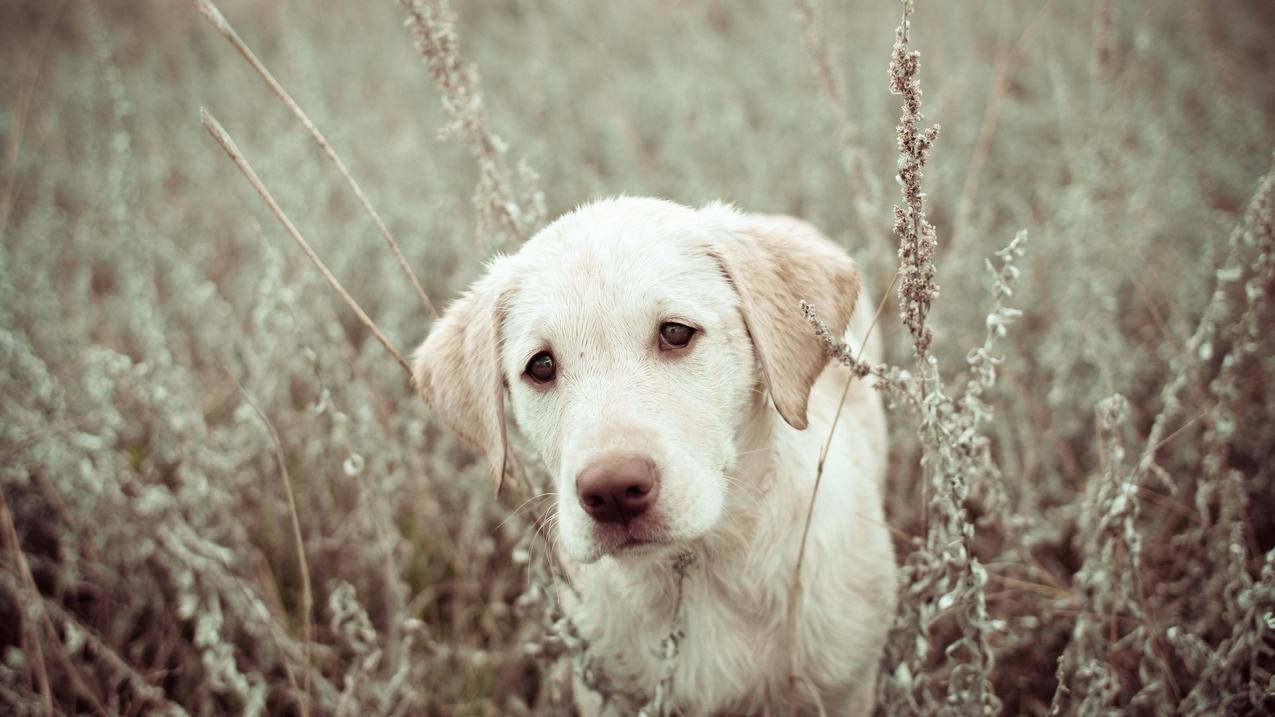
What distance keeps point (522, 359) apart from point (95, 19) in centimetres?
271

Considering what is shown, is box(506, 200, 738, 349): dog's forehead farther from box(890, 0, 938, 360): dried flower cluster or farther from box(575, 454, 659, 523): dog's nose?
box(890, 0, 938, 360): dried flower cluster

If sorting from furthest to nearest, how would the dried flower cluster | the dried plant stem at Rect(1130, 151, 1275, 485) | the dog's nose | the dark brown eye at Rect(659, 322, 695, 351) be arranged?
the dark brown eye at Rect(659, 322, 695, 351), the dried plant stem at Rect(1130, 151, 1275, 485), the dog's nose, the dried flower cluster

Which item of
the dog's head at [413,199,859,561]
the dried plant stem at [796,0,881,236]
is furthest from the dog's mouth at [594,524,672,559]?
the dried plant stem at [796,0,881,236]

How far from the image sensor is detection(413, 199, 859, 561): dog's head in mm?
1677

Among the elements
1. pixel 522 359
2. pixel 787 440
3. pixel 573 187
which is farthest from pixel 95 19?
pixel 787 440

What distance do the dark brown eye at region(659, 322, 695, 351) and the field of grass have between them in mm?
284

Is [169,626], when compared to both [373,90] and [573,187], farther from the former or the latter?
[373,90]

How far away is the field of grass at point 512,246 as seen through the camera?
2.08 meters

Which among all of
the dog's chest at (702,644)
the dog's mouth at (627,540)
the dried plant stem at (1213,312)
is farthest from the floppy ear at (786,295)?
the dried plant stem at (1213,312)

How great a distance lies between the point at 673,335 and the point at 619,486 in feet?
1.54

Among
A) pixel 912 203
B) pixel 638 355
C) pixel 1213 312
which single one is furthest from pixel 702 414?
pixel 1213 312

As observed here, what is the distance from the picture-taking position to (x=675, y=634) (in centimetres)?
184

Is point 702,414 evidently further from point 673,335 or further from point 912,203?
point 912,203

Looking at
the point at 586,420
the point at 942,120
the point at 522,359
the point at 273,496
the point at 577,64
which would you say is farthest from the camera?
the point at 577,64
